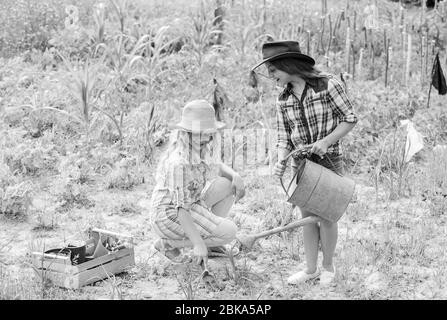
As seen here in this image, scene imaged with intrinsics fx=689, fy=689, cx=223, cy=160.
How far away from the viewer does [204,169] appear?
3.49m

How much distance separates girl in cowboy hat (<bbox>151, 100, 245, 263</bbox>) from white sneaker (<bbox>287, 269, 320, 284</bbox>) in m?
0.37

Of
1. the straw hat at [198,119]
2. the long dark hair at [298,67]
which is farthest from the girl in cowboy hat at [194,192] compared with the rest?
the long dark hair at [298,67]

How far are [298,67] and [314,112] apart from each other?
23 cm

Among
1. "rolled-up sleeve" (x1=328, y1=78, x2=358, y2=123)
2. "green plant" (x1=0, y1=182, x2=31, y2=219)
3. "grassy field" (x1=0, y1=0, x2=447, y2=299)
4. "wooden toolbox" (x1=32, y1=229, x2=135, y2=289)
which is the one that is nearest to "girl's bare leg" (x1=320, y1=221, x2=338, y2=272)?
"grassy field" (x1=0, y1=0, x2=447, y2=299)

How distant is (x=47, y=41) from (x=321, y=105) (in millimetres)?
4800

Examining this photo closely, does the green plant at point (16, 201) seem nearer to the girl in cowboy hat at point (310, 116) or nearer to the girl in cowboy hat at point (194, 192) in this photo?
the girl in cowboy hat at point (194, 192)

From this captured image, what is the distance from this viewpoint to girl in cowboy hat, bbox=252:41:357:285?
322 cm

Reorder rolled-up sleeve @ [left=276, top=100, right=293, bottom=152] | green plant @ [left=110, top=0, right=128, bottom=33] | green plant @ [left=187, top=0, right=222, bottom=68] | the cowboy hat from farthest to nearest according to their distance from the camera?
1. green plant @ [left=187, top=0, right=222, bottom=68]
2. green plant @ [left=110, top=0, right=128, bottom=33]
3. rolled-up sleeve @ [left=276, top=100, right=293, bottom=152]
4. the cowboy hat

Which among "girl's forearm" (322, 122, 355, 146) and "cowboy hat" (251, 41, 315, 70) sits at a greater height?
"cowboy hat" (251, 41, 315, 70)

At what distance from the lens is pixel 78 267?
3.29 m

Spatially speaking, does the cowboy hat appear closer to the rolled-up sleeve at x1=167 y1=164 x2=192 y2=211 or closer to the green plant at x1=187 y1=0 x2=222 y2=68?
the rolled-up sleeve at x1=167 y1=164 x2=192 y2=211

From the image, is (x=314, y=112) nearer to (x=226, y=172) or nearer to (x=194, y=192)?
(x=226, y=172)

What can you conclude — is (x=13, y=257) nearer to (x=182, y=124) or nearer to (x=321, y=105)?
(x=182, y=124)
